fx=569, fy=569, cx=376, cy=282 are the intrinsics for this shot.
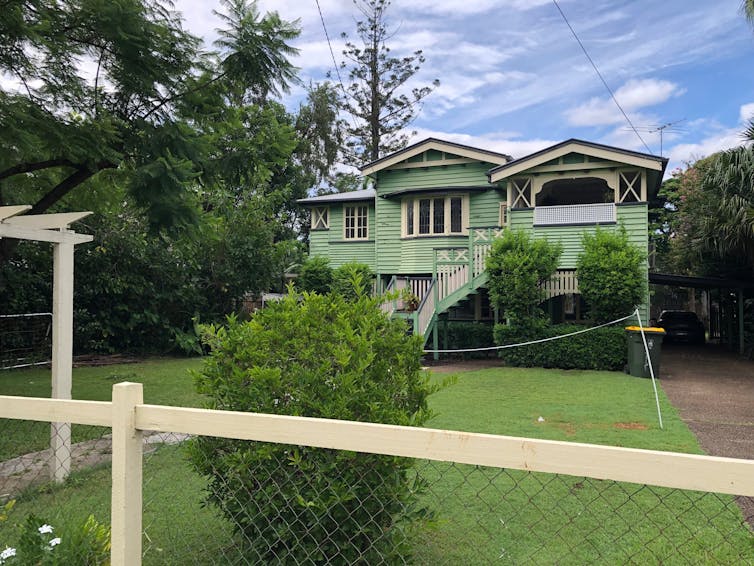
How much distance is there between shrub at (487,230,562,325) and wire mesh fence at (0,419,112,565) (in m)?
9.75

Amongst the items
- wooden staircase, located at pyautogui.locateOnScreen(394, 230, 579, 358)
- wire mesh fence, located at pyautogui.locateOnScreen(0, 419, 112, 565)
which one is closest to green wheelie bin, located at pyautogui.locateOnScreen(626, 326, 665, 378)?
wooden staircase, located at pyautogui.locateOnScreen(394, 230, 579, 358)

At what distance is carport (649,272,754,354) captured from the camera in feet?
56.0

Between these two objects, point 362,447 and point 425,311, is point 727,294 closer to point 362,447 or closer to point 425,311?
point 425,311

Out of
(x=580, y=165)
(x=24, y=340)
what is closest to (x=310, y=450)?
(x=24, y=340)

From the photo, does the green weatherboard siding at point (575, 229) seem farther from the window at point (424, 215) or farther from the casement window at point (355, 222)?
the casement window at point (355, 222)

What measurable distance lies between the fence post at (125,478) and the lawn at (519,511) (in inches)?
35.6

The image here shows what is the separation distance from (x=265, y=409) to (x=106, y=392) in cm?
840

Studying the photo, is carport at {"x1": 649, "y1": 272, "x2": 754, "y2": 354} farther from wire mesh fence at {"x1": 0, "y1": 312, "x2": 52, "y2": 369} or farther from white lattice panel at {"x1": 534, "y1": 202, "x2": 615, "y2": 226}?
wire mesh fence at {"x1": 0, "y1": 312, "x2": 52, "y2": 369}

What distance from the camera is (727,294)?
2066 centimetres

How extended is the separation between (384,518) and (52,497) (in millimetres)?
3462

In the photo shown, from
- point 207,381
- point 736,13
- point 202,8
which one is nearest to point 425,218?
point 736,13

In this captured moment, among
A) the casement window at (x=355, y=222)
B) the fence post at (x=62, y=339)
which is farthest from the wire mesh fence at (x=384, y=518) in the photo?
the casement window at (x=355, y=222)

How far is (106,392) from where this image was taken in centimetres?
1009

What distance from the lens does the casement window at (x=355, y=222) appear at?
21.2m
